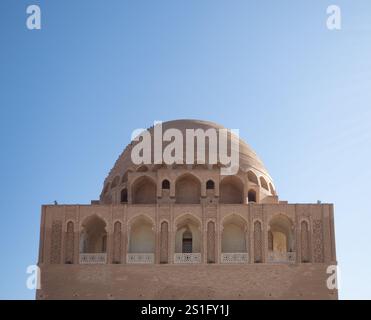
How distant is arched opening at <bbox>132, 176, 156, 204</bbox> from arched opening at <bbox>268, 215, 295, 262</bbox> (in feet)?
14.3

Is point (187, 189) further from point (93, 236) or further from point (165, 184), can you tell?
point (93, 236)

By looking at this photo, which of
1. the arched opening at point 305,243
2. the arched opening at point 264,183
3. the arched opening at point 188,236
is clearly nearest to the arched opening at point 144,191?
the arched opening at point 188,236

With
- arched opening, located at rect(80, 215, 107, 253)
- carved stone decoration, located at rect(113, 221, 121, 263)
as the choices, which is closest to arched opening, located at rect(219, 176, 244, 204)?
carved stone decoration, located at rect(113, 221, 121, 263)

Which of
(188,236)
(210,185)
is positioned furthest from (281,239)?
(188,236)

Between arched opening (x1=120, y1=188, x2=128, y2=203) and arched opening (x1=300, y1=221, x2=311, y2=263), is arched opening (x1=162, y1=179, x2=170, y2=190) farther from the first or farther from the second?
arched opening (x1=300, y1=221, x2=311, y2=263)

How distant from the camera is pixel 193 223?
2909cm

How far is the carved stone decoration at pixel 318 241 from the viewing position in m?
27.9

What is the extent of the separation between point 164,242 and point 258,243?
302 cm

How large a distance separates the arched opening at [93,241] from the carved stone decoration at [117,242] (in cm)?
37

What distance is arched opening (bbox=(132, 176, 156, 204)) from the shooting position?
3075 cm

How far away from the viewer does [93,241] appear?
3002cm

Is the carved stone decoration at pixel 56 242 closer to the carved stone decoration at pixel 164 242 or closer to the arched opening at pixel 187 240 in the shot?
the carved stone decoration at pixel 164 242

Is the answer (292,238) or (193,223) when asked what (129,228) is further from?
(292,238)
